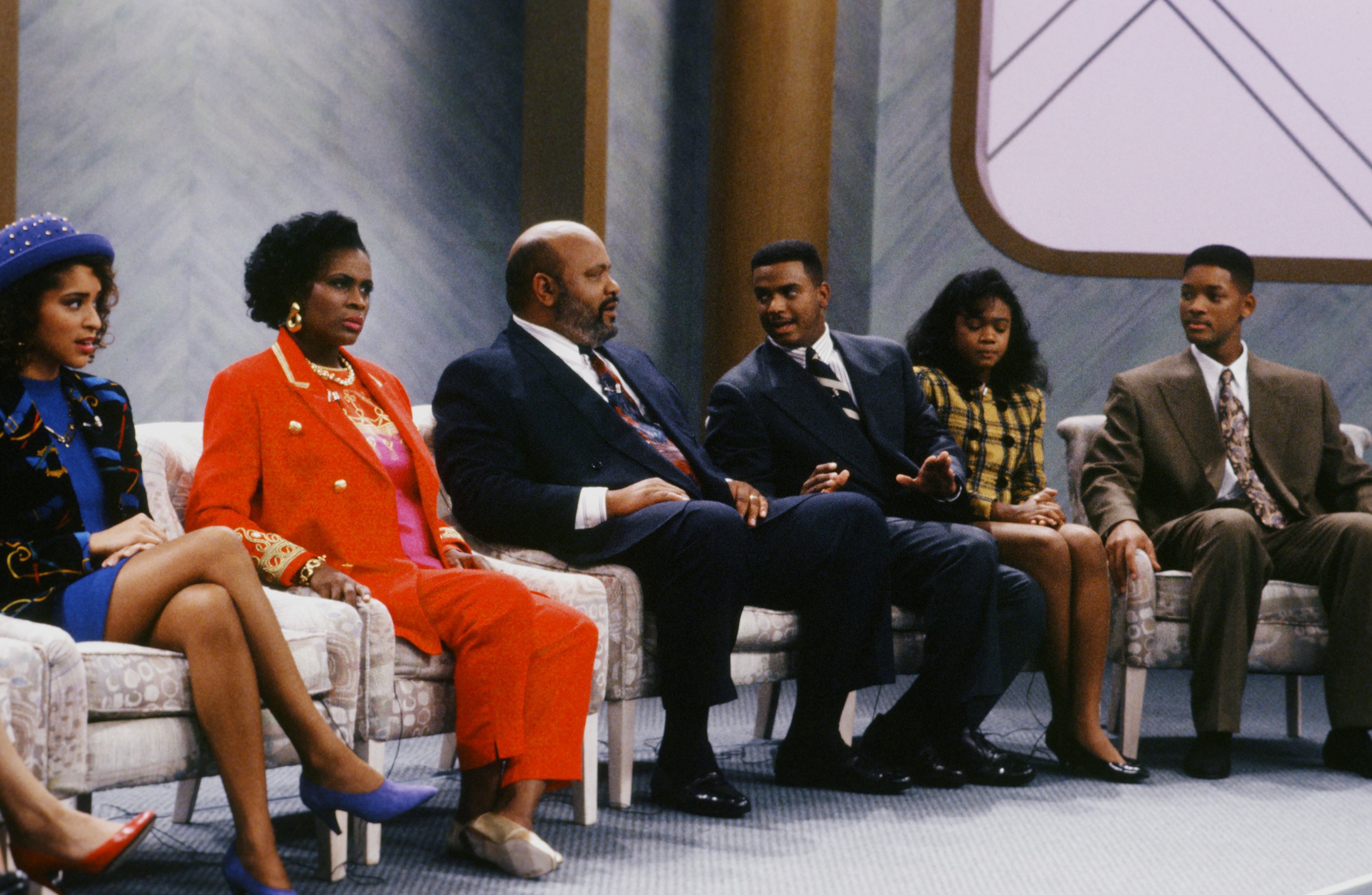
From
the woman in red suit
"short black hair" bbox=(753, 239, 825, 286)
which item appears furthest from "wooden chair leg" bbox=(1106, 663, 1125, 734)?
the woman in red suit

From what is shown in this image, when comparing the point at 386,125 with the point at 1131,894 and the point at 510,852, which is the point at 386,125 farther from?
the point at 1131,894

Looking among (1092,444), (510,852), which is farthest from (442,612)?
(1092,444)

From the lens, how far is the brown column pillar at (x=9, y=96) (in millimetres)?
3662

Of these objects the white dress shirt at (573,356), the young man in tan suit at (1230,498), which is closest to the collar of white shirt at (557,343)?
the white dress shirt at (573,356)

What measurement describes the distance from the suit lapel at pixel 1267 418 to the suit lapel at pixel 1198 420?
4.7 inches

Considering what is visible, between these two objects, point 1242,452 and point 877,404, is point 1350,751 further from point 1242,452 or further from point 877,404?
point 877,404

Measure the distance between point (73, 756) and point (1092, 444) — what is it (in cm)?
296

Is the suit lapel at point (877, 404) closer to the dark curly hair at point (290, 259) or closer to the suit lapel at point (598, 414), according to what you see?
the suit lapel at point (598, 414)

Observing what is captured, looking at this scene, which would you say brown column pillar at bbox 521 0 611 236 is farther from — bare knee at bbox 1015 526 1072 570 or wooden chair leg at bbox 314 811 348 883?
wooden chair leg at bbox 314 811 348 883

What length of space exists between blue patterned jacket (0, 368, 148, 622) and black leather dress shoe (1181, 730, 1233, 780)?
2610mm

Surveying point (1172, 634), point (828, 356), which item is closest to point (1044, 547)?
point (1172, 634)

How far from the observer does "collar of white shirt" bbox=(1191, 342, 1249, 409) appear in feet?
13.4

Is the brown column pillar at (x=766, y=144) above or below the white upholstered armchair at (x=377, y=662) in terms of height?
above

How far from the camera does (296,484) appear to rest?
8.96ft
